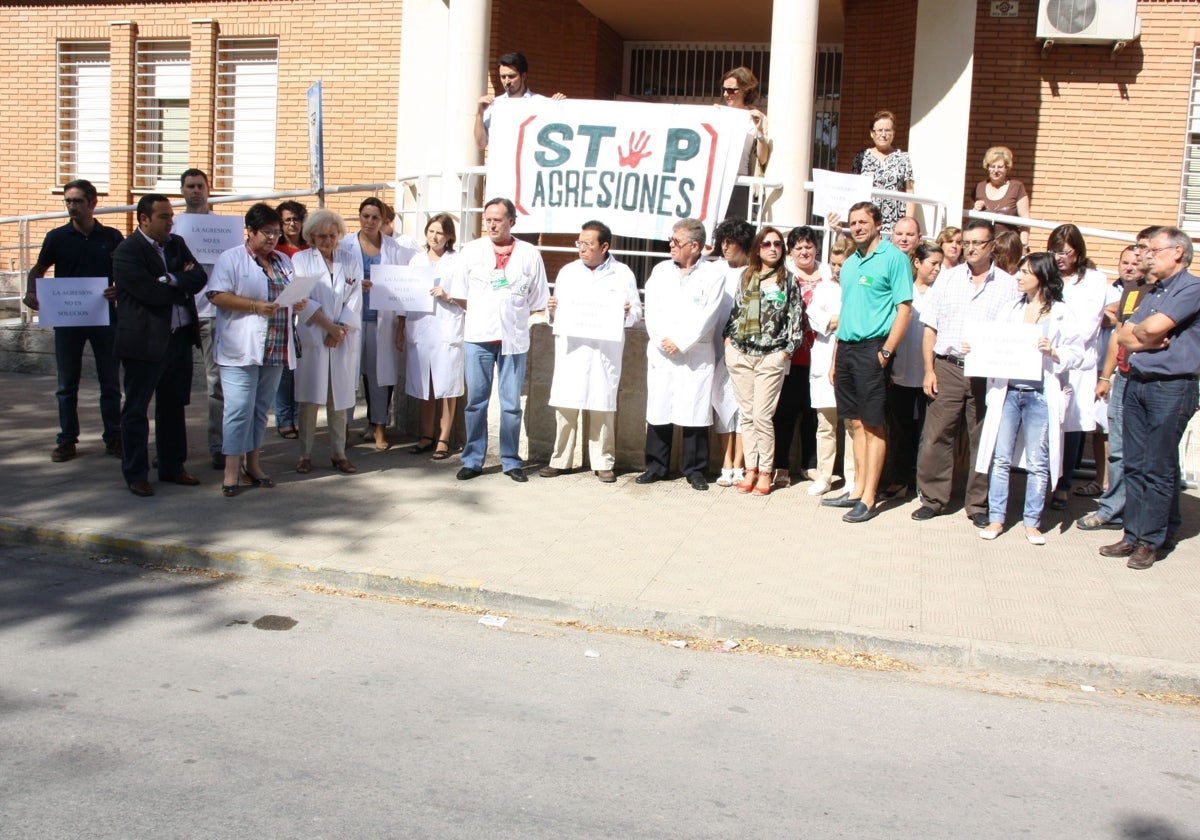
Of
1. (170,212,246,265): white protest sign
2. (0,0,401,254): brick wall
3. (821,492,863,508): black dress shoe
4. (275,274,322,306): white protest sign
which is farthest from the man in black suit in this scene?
(0,0,401,254): brick wall

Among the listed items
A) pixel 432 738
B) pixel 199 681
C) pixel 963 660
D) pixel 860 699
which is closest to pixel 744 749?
pixel 860 699

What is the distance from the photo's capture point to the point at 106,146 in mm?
16562

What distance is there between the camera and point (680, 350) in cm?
880

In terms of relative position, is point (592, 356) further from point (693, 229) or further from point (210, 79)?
point (210, 79)

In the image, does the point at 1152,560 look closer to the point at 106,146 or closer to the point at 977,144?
the point at 977,144

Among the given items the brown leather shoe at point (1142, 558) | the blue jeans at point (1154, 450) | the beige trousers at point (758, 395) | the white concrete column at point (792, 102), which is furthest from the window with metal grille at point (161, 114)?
the brown leather shoe at point (1142, 558)

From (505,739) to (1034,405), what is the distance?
458 centimetres

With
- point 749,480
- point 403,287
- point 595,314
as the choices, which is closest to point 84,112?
point 403,287

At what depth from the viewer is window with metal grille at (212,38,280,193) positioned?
51.1ft

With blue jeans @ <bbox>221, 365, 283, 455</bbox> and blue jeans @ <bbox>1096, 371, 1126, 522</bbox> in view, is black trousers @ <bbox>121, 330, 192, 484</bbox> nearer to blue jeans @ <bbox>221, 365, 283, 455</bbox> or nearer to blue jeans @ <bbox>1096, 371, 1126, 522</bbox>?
blue jeans @ <bbox>221, 365, 283, 455</bbox>

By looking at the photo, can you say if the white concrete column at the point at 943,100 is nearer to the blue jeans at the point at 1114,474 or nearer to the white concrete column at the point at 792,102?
the white concrete column at the point at 792,102

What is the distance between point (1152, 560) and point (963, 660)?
7.32 ft

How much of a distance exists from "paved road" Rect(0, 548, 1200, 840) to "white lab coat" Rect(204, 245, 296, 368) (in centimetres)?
228

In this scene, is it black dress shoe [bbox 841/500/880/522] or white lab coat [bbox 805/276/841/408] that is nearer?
black dress shoe [bbox 841/500/880/522]
